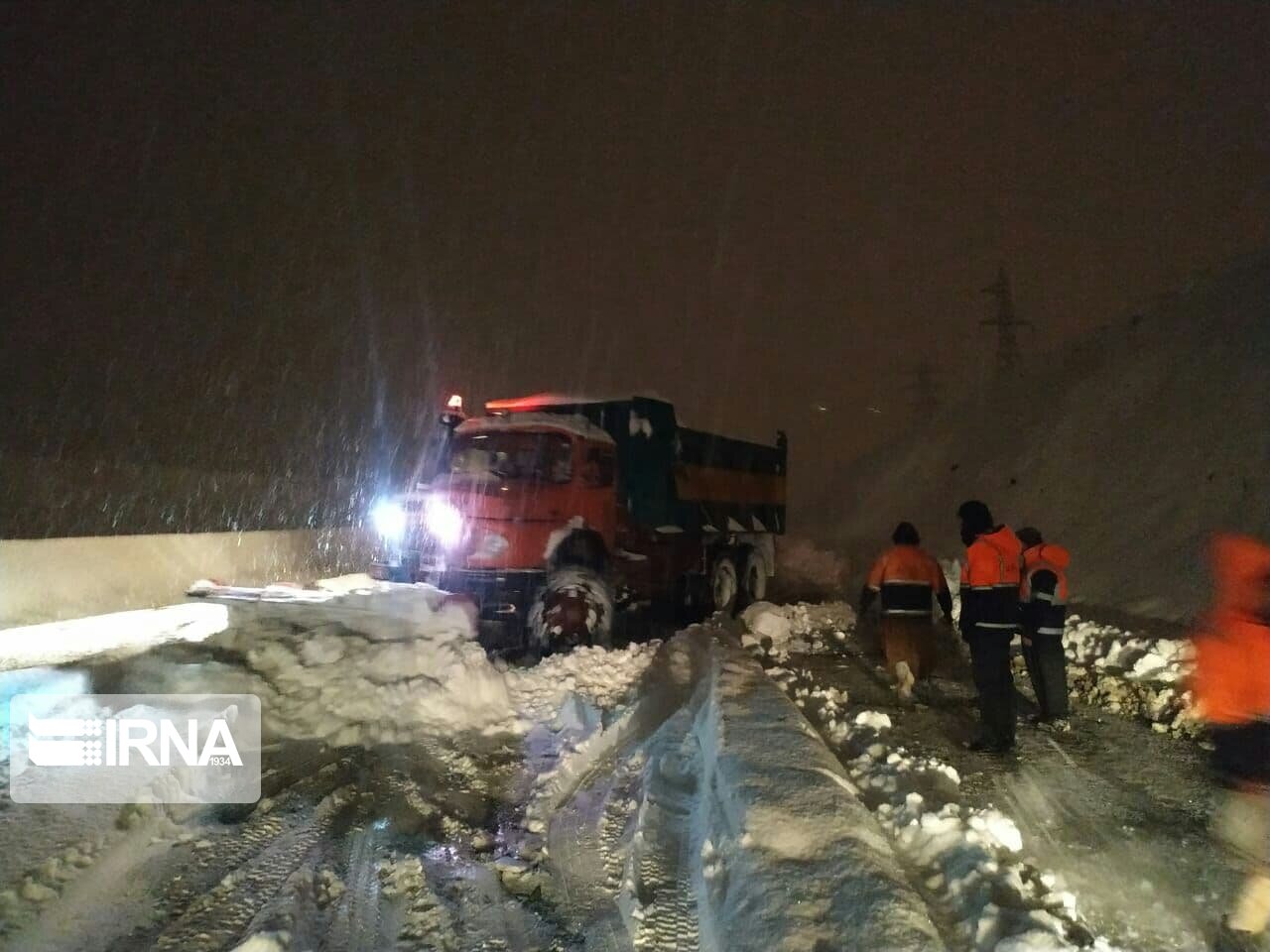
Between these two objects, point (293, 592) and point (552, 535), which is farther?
point (293, 592)

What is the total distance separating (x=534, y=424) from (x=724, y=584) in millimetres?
5853

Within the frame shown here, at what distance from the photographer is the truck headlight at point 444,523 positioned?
10.3 metres

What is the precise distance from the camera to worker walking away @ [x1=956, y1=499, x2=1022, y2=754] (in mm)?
6371

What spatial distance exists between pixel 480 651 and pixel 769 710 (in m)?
3.13

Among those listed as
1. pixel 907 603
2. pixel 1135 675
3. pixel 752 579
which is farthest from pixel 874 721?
pixel 752 579

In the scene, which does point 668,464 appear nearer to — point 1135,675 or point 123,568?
point 1135,675

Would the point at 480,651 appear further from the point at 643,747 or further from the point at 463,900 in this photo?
the point at 463,900

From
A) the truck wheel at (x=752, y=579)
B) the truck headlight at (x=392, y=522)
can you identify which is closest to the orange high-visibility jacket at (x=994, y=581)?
the truck headlight at (x=392, y=522)

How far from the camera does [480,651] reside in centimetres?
821

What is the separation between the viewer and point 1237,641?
4.33 meters

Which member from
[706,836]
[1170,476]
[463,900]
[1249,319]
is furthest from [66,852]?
[1249,319]

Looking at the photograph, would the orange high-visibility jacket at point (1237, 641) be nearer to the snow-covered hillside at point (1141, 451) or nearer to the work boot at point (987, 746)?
the work boot at point (987, 746)

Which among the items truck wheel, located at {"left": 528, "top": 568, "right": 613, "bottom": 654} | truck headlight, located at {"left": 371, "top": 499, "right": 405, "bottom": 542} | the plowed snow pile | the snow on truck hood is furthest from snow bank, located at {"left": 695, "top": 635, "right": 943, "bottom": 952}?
truck headlight, located at {"left": 371, "top": 499, "right": 405, "bottom": 542}

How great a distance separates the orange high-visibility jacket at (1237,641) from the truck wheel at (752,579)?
1127cm
